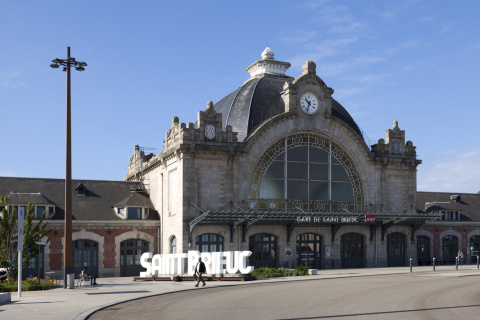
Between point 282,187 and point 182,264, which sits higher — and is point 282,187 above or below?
above

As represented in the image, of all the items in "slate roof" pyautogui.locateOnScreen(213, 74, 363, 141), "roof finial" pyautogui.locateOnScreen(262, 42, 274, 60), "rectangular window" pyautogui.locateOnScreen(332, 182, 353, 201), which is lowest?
"rectangular window" pyautogui.locateOnScreen(332, 182, 353, 201)

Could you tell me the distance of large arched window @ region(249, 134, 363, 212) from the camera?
47.6 metres

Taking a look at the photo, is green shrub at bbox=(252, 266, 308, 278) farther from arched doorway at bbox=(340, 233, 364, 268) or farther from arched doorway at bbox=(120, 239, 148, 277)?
arched doorway at bbox=(120, 239, 148, 277)

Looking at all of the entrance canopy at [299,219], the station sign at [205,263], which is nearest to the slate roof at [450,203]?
the entrance canopy at [299,219]

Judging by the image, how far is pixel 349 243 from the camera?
50281mm

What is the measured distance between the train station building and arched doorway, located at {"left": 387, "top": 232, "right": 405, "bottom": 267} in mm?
89

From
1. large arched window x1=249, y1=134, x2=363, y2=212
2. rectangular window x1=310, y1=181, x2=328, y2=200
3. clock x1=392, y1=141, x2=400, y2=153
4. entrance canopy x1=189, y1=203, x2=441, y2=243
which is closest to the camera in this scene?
entrance canopy x1=189, y1=203, x2=441, y2=243

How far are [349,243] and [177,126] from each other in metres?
17.2

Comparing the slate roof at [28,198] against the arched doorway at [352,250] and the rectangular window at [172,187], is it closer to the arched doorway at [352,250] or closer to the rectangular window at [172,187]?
the rectangular window at [172,187]

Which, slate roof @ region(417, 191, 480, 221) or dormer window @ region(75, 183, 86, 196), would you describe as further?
slate roof @ region(417, 191, 480, 221)

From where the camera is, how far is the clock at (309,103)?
4953 cm

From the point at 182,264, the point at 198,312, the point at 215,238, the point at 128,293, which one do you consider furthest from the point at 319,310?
the point at 215,238

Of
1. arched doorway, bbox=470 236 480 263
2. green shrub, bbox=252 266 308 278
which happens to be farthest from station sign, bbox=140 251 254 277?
arched doorway, bbox=470 236 480 263

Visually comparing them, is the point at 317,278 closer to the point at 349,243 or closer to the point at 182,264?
the point at 182,264
